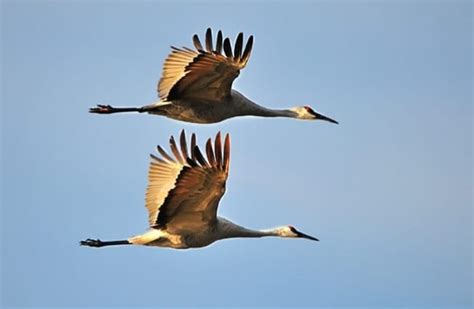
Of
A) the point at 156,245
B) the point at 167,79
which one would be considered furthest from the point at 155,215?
the point at 167,79

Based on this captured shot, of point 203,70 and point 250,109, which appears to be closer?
point 203,70

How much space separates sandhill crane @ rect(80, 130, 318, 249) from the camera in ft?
63.7

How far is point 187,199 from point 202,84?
1.71m

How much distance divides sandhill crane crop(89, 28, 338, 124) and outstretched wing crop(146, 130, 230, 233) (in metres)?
0.50

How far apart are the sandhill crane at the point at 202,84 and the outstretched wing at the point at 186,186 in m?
0.50

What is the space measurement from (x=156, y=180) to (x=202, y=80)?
1.45 metres

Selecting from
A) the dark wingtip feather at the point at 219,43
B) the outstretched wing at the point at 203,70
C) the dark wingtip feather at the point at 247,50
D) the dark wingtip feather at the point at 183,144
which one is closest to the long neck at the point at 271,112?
the outstretched wing at the point at 203,70

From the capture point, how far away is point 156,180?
68.6 ft

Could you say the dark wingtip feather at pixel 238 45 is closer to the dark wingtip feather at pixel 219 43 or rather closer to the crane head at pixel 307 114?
the dark wingtip feather at pixel 219 43

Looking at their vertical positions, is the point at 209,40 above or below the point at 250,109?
above

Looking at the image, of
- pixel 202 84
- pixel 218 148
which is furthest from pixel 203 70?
pixel 218 148

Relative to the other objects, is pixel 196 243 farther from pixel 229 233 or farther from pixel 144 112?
pixel 144 112

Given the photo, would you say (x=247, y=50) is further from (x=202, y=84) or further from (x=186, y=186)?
(x=186, y=186)

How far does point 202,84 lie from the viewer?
20.8 meters
